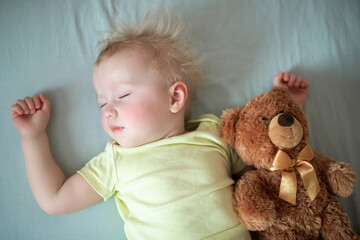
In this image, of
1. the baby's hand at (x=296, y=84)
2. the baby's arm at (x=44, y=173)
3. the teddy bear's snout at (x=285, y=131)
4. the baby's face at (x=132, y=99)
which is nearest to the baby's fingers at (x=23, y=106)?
the baby's arm at (x=44, y=173)

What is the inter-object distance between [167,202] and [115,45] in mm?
605

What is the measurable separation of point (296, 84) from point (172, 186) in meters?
0.68

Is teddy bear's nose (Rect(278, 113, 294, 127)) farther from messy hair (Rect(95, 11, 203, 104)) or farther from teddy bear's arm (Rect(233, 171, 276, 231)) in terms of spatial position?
messy hair (Rect(95, 11, 203, 104))

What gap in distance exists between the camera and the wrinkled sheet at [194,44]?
0.94 meters

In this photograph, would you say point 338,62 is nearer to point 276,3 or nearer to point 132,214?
point 276,3

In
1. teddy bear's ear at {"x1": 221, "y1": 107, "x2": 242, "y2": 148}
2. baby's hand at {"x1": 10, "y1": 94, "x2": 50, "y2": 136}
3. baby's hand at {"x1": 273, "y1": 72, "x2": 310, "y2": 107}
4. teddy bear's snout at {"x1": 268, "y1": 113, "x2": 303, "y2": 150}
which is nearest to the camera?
teddy bear's snout at {"x1": 268, "y1": 113, "x2": 303, "y2": 150}

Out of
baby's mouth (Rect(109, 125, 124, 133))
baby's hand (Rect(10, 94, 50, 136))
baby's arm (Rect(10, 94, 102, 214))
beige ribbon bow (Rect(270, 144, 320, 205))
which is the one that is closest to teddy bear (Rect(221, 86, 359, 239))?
beige ribbon bow (Rect(270, 144, 320, 205))

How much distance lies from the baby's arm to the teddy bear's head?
0.55 m

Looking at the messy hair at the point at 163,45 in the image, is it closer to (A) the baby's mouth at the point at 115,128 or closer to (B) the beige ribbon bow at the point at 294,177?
(A) the baby's mouth at the point at 115,128

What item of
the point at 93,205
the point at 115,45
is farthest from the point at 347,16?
the point at 93,205

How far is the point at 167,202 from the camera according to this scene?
0.82 metres

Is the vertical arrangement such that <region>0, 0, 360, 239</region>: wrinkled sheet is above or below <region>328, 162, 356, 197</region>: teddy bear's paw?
above

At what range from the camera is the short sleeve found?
88cm

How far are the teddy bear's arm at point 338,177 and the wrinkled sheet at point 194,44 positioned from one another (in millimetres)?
243
